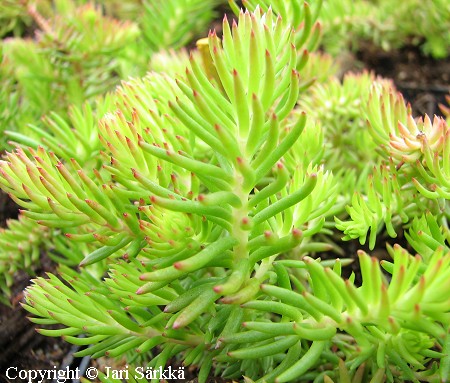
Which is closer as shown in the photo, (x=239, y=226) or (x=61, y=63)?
(x=239, y=226)

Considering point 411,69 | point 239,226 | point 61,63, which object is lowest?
point 239,226

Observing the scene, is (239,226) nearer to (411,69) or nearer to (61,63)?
(61,63)

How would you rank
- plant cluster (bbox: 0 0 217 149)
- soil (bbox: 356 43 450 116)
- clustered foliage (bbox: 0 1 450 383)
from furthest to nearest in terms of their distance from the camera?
1. soil (bbox: 356 43 450 116)
2. plant cluster (bbox: 0 0 217 149)
3. clustered foliage (bbox: 0 1 450 383)

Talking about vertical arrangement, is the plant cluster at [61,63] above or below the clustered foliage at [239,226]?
above

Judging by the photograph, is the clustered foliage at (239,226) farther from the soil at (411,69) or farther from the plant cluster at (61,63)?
the soil at (411,69)

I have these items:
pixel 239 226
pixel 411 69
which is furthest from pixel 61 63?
pixel 411 69

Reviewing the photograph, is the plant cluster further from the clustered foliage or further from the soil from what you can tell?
the soil

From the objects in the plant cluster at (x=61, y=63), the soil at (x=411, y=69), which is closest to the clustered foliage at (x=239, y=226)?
the plant cluster at (x=61, y=63)

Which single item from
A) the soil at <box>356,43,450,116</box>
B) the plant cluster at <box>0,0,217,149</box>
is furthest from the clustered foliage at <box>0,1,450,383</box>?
the soil at <box>356,43,450,116</box>

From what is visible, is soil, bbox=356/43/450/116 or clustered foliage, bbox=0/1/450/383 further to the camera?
→ soil, bbox=356/43/450/116
